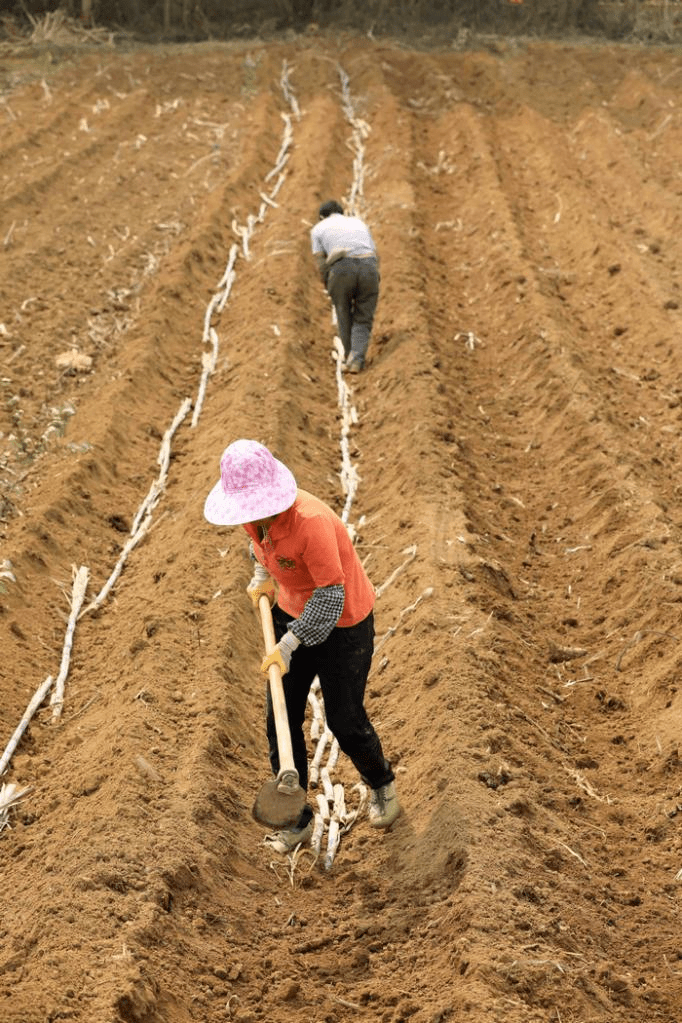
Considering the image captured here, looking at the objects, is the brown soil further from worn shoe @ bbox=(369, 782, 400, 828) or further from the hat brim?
the hat brim

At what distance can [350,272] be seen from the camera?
8672 mm

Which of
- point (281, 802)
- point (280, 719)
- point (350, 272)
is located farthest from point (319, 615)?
point (350, 272)

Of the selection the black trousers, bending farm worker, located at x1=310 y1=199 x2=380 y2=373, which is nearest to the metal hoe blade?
the black trousers

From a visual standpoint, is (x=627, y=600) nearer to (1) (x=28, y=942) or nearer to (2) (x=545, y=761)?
(2) (x=545, y=761)

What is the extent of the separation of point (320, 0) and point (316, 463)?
43.4ft

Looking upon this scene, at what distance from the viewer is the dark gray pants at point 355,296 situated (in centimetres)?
869

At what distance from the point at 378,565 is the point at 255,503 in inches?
104

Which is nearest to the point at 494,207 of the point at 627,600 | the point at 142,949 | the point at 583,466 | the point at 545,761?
the point at 583,466

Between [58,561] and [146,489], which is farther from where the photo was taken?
[146,489]

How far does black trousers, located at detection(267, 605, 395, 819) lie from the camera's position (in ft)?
14.5

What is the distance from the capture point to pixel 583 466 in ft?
24.2

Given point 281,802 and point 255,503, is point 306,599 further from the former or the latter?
point 281,802

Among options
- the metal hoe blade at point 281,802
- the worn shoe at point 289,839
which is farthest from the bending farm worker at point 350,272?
the metal hoe blade at point 281,802

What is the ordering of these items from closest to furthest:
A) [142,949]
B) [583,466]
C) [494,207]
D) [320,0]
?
1. [142,949]
2. [583,466]
3. [494,207]
4. [320,0]
